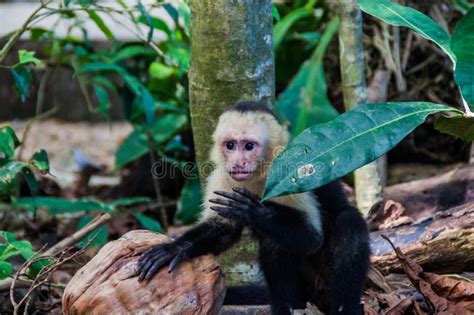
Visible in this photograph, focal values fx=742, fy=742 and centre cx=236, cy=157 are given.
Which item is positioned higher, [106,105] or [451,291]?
[106,105]

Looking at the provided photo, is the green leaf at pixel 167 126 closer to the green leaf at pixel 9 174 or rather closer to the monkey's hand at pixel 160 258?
the green leaf at pixel 9 174

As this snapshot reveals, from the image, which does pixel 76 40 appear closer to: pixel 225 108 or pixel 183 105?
pixel 183 105

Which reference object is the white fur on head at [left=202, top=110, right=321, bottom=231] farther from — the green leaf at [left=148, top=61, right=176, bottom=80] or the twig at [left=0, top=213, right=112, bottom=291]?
the green leaf at [left=148, top=61, right=176, bottom=80]

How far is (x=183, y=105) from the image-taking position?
5258mm

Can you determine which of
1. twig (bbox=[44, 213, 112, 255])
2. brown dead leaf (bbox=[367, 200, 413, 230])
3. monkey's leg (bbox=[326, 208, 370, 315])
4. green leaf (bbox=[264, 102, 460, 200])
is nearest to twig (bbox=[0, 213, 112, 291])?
twig (bbox=[44, 213, 112, 255])

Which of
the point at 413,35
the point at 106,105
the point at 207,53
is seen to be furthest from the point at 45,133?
the point at 207,53

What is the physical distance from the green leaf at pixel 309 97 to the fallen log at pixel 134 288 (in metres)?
2.31

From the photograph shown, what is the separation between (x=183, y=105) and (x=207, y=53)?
181 cm

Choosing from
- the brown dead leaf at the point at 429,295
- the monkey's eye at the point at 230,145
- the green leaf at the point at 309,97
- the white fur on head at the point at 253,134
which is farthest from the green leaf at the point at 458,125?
the green leaf at the point at 309,97

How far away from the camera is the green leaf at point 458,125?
2658 millimetres

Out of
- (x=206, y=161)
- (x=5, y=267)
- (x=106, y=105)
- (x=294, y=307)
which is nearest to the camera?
(x=5, y=267)

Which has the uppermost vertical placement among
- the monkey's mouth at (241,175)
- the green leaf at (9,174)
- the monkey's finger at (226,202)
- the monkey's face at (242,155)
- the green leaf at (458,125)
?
the green leaf at (458,125)

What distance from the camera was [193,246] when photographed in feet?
9.67

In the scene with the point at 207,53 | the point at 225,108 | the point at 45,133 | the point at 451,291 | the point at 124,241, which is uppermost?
the point at 207,53
